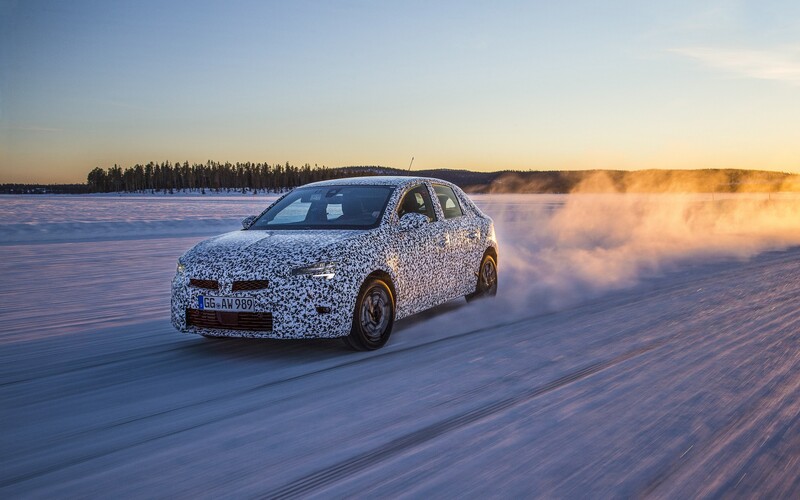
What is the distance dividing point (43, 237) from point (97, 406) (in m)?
18.0

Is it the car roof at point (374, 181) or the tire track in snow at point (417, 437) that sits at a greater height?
the car roof at point (374, 181)

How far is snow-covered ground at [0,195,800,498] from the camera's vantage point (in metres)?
3.81

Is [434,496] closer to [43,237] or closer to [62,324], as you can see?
[62,324]

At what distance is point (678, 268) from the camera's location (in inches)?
537

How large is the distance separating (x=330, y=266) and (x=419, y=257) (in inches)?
62.2

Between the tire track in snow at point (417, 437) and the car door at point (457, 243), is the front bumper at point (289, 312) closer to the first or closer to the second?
the tire track in snow at point (417, 437)

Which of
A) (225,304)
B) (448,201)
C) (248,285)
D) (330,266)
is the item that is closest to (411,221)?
(330,266)

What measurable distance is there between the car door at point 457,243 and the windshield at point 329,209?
1.04 meters

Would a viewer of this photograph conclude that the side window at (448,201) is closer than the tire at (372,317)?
No

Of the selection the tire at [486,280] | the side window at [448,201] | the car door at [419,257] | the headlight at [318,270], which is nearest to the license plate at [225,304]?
the headlight at [318,270]

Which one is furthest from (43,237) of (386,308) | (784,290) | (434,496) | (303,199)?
(434,496)

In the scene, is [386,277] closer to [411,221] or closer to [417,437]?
[411,221]

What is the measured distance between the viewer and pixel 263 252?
6.60 metres

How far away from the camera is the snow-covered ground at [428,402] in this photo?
3.81 meters
